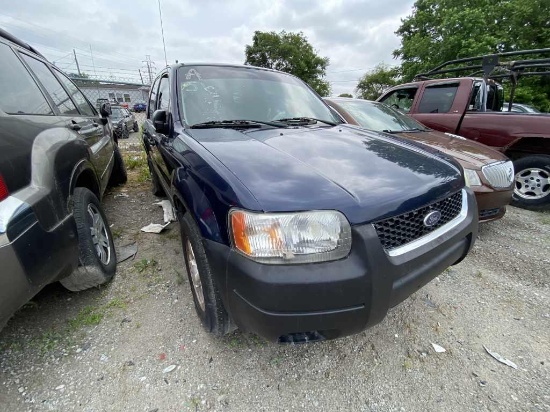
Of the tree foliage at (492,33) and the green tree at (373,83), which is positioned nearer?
the tree foliage at (492,33)

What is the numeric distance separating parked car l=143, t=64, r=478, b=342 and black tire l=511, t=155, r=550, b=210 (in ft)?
10.1

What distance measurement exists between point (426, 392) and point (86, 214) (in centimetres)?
243

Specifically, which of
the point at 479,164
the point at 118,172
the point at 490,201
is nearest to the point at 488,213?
the point at 490,201

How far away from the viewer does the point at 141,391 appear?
1.53 meters

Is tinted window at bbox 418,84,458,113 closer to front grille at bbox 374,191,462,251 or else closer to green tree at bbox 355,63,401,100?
front grille at bbox 374,191,462,251

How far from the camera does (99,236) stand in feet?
7.76

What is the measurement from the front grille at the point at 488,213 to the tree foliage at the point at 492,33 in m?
13.9

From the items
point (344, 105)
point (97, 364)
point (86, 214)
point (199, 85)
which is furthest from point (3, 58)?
point (344, 105)

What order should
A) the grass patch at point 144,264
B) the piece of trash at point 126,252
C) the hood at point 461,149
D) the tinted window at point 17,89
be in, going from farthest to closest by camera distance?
the hood at point 461,149, the piece of trash at point 126,252, the grass patch at point 144,264, the tinted window at point 17,89

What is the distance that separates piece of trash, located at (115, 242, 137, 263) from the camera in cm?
274

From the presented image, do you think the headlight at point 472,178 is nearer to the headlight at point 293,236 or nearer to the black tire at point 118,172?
the headlight at point 293,236

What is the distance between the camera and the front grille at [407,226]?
1364 mm

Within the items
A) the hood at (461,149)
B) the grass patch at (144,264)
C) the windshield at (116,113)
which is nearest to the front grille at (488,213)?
the hood at (461,149)

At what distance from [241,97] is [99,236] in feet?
5.41
